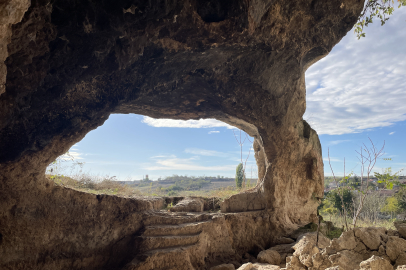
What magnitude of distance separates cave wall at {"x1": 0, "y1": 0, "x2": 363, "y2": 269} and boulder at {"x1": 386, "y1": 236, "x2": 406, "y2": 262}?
291 cm

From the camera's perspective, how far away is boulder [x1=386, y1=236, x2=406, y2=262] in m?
3.28

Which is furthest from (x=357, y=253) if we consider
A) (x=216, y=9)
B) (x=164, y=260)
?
(x=216, y=9)

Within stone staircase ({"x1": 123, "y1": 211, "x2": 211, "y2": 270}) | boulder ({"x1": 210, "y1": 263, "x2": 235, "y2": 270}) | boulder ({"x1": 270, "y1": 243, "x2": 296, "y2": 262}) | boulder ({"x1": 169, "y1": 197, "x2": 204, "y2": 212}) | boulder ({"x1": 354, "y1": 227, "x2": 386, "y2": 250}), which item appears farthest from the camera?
boulder ({"x1": 169, "y1": 197, "x2": 204, "y2": 212})

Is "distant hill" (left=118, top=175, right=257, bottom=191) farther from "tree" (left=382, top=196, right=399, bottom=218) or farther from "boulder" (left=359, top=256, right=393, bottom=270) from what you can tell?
"boulder" (left=359, top=256, right=393, bottom=270)

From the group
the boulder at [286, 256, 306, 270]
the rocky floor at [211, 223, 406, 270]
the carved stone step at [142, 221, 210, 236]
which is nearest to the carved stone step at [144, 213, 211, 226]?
the carved stone step at [142, 221, 210, 236]

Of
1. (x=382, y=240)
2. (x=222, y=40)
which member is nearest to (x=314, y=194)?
(x=382, y=240)

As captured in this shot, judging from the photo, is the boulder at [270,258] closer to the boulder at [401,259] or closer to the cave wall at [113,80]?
the cave wall at [113,80]

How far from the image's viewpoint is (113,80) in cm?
458

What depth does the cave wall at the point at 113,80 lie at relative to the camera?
3307 millimetres

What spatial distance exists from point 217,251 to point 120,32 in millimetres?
4675

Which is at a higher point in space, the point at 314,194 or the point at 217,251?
the point at 314,194

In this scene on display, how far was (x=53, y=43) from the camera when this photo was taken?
11.1 ft

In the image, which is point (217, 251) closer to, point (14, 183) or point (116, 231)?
point (116, 231)

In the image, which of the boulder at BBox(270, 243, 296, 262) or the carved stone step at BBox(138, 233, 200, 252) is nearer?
the carved stone step at BBox(138, 233, 200, 252)
